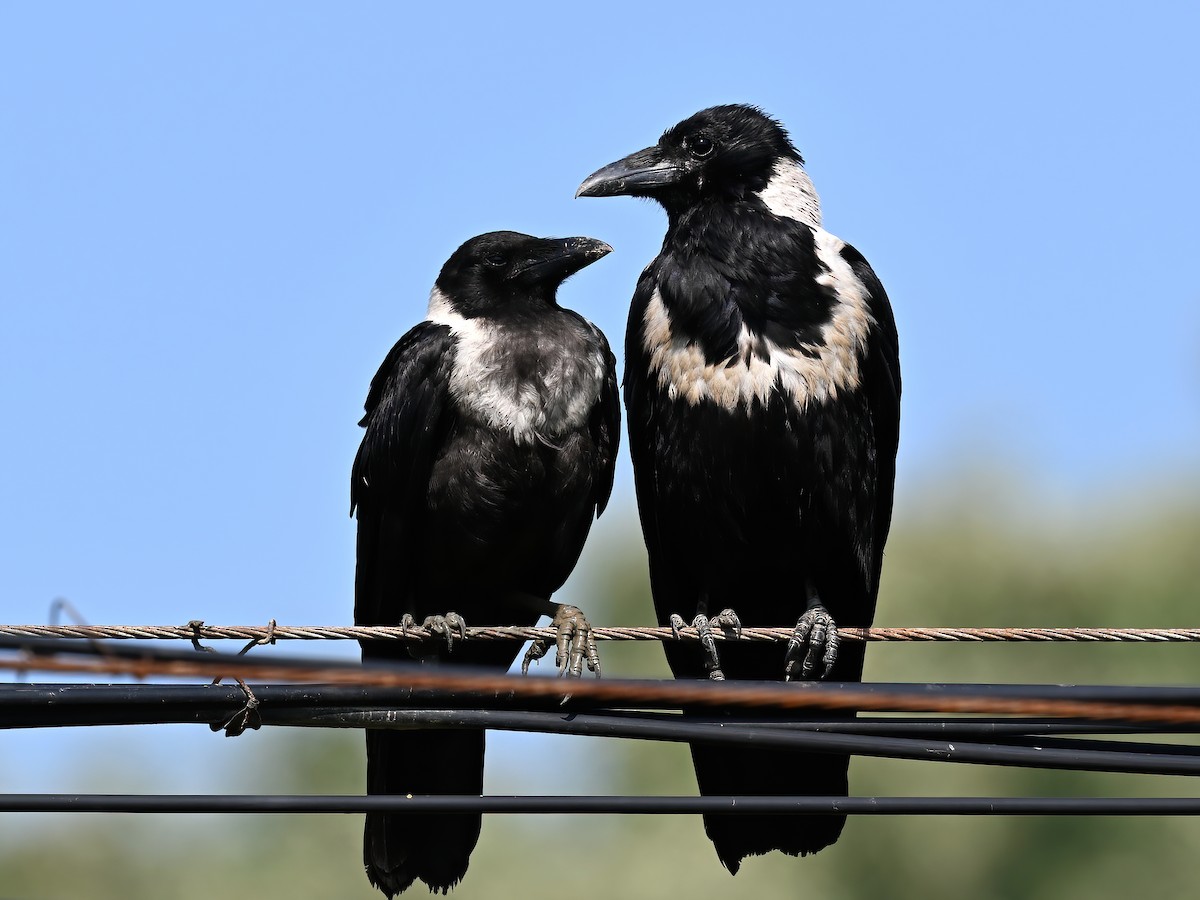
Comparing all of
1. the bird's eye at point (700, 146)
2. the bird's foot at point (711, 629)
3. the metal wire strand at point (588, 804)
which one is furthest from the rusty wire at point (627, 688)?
the bird's eye at point (700, 146)

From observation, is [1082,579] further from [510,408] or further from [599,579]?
[510,408]

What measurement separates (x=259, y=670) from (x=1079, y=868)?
15.2m

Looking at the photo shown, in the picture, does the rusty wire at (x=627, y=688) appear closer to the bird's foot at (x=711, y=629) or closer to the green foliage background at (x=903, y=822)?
the bird's foot at (x=711, y=629)

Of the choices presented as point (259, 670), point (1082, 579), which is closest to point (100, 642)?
point (259, 670)

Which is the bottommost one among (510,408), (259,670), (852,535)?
(259,670)

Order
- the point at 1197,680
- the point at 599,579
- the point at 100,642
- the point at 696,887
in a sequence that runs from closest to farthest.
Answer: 1. the point at 100,642
2. the point at 696,887
3. the point at 1197,680
4. the point at 599,579

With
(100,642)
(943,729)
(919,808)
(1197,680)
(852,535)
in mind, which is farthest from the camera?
(1197,680)

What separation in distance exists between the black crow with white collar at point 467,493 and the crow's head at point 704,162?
2.00ft

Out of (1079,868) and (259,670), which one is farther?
(1079,868)

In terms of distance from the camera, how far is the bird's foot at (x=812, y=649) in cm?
590

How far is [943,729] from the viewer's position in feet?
12.3

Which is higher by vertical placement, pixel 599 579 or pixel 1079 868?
pixel 599 579

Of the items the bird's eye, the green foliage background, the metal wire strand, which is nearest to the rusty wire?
the metal wire strand

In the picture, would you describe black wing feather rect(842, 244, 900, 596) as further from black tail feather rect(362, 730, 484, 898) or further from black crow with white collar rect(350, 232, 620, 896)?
black tail feather rect(362, 730, 484, 898)
